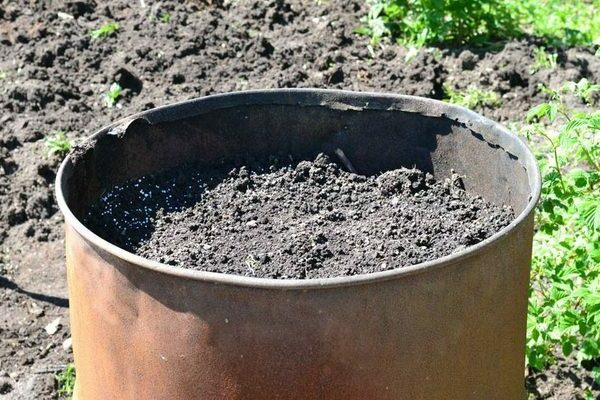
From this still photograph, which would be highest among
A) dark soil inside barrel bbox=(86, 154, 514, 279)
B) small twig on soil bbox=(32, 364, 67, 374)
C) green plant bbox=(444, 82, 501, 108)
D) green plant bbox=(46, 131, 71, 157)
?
dark soil inside barrel bbox=(86, 154, 514, 279)

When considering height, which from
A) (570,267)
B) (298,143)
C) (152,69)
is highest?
(298,143)

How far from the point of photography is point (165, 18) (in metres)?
5.94

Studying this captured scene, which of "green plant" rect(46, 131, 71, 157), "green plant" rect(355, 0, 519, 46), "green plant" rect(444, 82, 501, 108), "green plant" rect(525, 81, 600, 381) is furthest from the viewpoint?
"green plant" rect(355, 0, 519, 46)

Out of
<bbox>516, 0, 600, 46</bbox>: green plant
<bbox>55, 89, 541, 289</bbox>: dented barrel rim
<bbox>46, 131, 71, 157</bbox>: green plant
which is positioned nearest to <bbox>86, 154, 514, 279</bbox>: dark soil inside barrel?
<bbox>55, 89, 541, 289</bbox>: dented barrel rim

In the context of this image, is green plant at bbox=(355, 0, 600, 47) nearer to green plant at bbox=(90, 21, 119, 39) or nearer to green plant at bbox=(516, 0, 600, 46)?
green plant at bbox=(516, 0, 600, 46)

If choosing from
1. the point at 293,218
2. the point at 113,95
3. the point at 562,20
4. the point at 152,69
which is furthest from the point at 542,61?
→ the point at 293,218

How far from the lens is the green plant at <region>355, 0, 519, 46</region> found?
575cm

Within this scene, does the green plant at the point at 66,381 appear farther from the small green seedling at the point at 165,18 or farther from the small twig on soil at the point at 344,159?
the small green seedling at the point at 165,18

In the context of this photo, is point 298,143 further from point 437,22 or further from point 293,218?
point 437,22

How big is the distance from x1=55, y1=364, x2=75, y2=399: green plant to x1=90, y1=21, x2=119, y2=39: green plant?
2.79 metres

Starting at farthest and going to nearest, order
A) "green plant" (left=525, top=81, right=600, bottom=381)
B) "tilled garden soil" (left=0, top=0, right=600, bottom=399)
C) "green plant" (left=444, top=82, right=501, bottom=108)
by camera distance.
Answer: "green plant" (left=444, top=82, right=501, bottom=108) < "tilled garden soil" (left=0, top=0, right=600, bottom=399) < "green plant" (left=525, top=81, right=600, bottom=381)

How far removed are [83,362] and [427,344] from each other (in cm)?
85

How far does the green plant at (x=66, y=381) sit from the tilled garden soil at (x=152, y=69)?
0.54 metres

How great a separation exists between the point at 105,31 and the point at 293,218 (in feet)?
11.1
